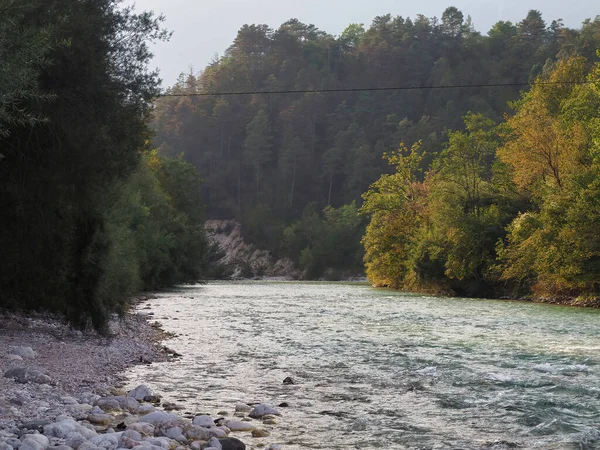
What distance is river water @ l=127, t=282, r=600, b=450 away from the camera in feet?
33.5

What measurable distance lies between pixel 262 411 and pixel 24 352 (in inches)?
231

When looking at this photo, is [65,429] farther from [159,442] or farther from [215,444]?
[215,444]

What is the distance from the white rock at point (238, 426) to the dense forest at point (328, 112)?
107794 mm

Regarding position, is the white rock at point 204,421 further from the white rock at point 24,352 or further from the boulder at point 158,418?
the white rock at point 24,352

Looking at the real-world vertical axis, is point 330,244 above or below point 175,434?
above

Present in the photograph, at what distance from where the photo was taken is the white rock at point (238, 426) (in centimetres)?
1012

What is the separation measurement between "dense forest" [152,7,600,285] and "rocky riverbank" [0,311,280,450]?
338 ft

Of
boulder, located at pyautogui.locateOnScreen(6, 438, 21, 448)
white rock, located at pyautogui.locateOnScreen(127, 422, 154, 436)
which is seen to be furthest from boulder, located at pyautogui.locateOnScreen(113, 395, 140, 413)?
boulder, located at pyautogui.locateOnScreen(6, 438, 21, 448)

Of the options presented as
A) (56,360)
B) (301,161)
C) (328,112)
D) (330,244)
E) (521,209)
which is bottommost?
(56,360)

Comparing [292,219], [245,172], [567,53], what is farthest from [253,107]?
[567,53]

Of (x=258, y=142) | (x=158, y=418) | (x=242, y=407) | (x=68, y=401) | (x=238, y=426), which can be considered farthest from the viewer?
(x=258, y=142)

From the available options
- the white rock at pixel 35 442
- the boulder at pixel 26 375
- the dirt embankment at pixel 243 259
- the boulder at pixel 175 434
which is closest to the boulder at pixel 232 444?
the boulder at pixel 175 434

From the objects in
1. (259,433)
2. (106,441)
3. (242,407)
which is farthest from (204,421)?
(106,441)

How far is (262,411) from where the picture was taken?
11.2 metres
